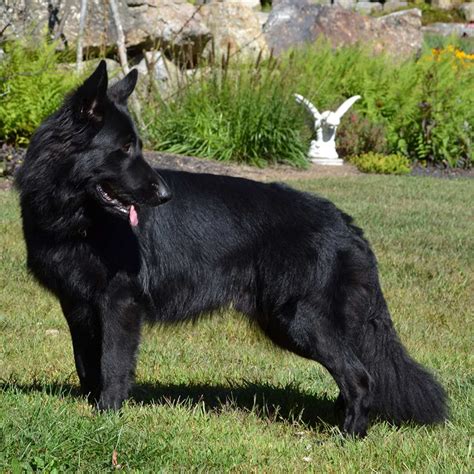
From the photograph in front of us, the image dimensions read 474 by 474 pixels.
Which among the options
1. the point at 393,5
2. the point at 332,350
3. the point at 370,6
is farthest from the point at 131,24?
the point at 393,5

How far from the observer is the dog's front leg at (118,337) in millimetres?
4133

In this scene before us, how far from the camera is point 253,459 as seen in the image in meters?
3.74

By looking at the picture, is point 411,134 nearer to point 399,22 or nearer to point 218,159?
point 218,159

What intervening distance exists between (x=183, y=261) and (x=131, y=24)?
11952 millimetres

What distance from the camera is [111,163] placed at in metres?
4.06

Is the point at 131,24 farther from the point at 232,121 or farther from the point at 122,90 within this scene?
the point at 122,90

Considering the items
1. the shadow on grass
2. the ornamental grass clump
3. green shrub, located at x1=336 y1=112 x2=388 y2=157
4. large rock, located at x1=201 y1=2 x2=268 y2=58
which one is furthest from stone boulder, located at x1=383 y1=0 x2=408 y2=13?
the shadow on grass

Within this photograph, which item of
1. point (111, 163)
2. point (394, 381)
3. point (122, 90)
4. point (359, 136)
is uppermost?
point (122, 90)

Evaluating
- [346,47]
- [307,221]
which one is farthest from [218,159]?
[307,221]

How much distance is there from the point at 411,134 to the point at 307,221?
11.4 meters

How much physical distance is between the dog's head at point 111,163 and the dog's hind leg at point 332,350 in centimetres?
92

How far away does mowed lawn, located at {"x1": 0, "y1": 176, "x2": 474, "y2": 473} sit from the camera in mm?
3578

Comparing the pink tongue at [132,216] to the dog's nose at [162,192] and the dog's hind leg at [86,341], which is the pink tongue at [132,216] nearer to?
the dog's nose at [162,192]

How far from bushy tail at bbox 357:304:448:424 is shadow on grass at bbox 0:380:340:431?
322 mm
